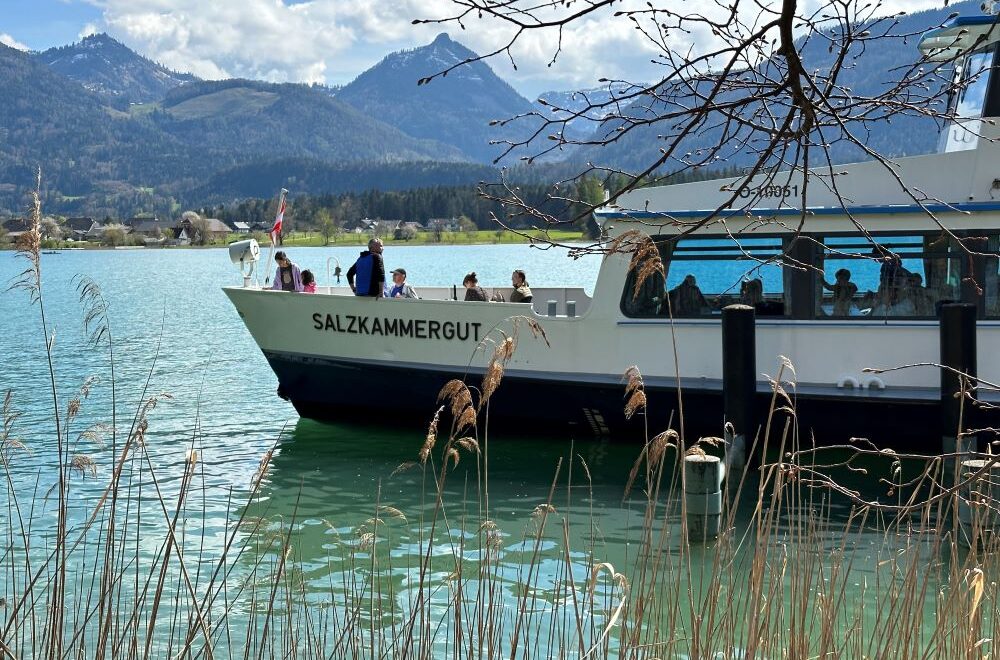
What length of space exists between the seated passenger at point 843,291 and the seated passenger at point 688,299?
1.14 metres

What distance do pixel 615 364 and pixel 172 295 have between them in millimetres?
42353

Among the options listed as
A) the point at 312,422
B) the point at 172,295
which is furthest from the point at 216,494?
the point at 172,295

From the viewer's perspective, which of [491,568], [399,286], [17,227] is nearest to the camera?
[17,227]

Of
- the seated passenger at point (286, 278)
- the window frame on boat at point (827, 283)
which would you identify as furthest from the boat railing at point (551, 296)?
the window frame on boat at point (827, 283)

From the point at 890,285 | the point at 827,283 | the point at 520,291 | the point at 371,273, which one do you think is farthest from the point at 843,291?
the point at 371,273

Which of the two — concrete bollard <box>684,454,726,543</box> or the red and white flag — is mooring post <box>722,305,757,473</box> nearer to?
concrete bollard <box>684,454,726,543</box>

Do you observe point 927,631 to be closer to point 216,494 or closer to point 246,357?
point 216,494

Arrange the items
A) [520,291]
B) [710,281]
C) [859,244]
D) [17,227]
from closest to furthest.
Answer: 1. [17,227]
2. [859,244]
3. [710,281]
4. [520,291]

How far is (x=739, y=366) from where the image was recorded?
388 inches

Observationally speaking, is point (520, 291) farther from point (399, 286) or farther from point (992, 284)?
point (992, 284)

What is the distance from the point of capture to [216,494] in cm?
1047

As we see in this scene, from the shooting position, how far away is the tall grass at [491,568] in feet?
11.9

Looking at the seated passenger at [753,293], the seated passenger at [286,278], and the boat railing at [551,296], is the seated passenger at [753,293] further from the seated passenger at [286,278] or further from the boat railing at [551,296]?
the seated passenger at [286,278]

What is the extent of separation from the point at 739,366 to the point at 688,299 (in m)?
1.11
